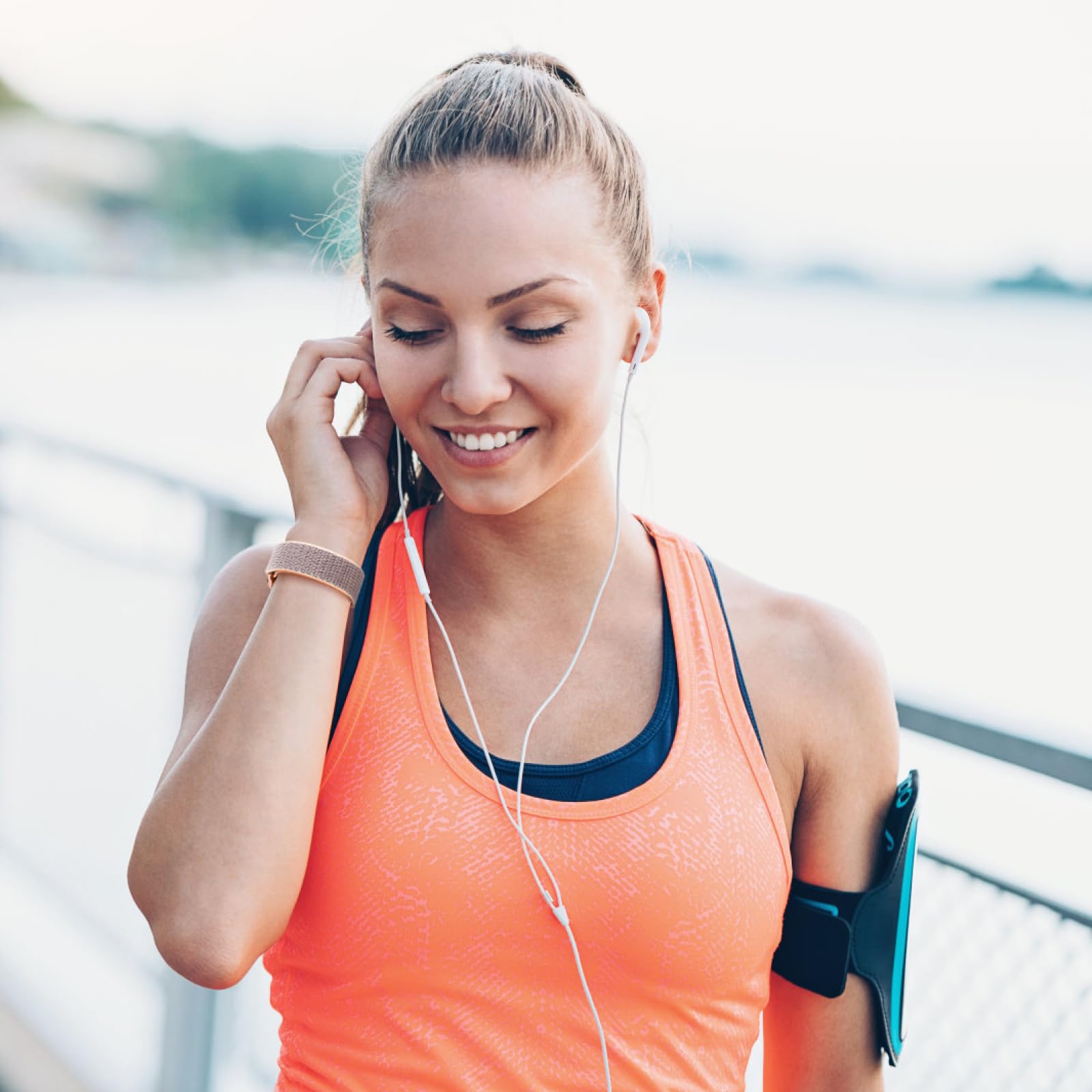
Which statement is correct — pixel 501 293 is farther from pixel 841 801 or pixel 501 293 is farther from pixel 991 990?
pixel 991 990

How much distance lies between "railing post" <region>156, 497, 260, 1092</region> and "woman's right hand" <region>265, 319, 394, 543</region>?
31.5 inches

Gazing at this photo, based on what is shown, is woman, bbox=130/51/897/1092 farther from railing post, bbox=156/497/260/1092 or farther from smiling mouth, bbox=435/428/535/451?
railing post, bbox=156/497/260/1092

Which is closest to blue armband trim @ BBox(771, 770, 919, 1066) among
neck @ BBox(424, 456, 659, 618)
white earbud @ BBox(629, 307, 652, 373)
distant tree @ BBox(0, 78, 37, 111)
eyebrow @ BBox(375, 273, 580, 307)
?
neck @ BBox(424, 456, 659, 618)

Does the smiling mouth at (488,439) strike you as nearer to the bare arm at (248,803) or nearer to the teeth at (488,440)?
the teeth at (488,440)

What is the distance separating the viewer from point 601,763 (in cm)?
114

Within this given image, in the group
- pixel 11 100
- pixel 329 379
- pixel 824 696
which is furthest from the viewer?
pixel 11 100

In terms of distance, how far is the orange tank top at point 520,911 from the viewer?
110 cm

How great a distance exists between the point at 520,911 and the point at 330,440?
56 cm

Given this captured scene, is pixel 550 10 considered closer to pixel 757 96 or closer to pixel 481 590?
pixel 481 590

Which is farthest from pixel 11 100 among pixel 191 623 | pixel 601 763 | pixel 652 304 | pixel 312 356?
pixel 601 763

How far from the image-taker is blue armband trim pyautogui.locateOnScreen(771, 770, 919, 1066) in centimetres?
121

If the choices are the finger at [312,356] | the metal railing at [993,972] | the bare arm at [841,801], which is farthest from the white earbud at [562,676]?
the metal railing at [993,972]

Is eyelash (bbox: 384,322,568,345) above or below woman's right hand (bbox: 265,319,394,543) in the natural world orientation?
above

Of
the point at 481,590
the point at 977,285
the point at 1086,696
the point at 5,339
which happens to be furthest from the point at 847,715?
the point at 5,339
